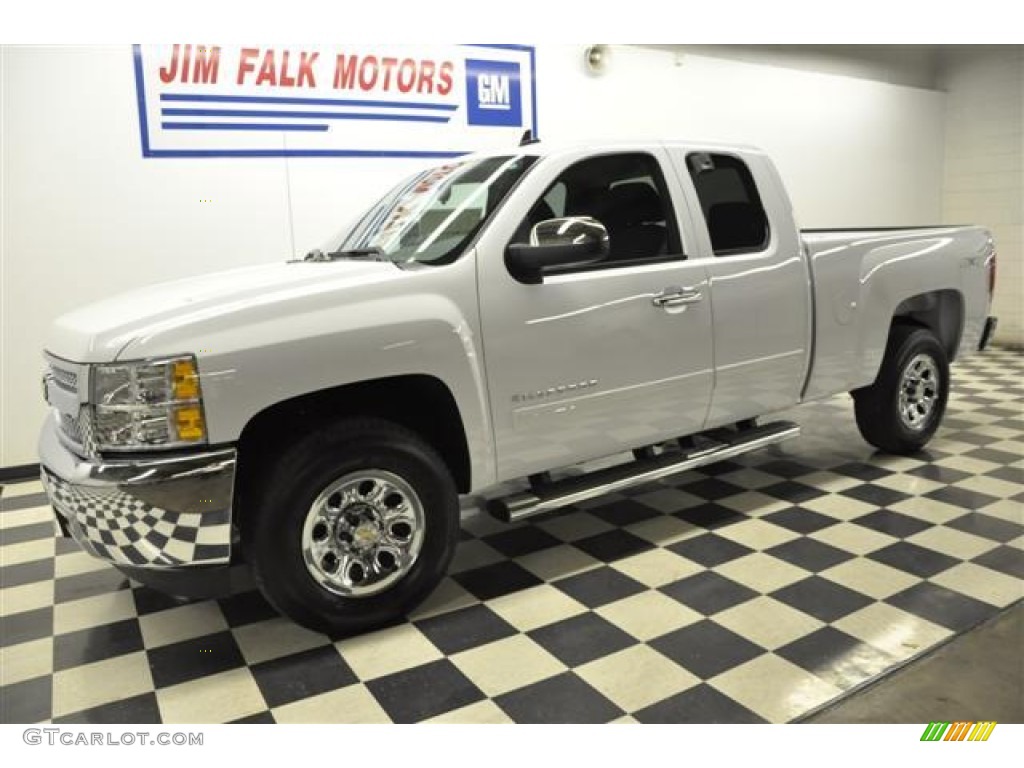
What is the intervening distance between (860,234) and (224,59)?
13.0 feet

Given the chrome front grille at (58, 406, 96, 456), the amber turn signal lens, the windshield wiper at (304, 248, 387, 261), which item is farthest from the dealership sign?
the amber turn signal lens

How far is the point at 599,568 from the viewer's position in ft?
10.3

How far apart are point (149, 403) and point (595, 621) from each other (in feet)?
5.27

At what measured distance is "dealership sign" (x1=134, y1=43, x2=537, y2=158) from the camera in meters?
4.82

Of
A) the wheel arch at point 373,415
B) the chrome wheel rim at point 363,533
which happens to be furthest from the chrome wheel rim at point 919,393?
the chrome wheel rim at point 363,533

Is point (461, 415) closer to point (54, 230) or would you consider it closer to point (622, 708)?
point (622, 708)

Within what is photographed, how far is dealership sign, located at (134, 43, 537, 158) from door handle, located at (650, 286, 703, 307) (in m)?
3.08

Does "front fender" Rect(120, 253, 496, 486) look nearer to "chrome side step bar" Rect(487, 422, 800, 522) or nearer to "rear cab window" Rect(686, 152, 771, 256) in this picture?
"chrome side step bar" Rect(487, 422, 800, 522)

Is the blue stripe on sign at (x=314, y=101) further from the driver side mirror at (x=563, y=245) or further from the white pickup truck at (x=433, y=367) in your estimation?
the driver side mirror at (x=563, y=245)

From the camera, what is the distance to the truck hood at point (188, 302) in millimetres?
2299

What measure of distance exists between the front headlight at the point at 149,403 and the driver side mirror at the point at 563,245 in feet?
3.81

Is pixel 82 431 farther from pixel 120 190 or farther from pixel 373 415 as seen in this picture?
pixel 120 190

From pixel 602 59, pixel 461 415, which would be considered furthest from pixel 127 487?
pixel 602 59
